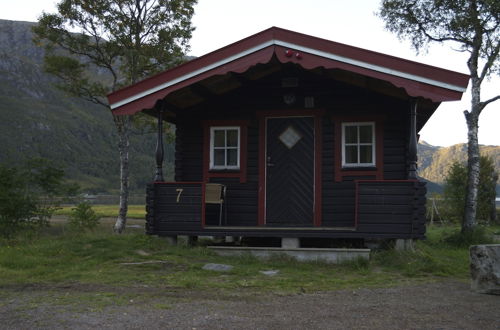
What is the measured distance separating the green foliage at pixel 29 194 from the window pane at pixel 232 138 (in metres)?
5.52

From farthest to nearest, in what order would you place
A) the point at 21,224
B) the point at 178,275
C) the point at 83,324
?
the point at 21,224
the point at 178,275
the point at 83,324

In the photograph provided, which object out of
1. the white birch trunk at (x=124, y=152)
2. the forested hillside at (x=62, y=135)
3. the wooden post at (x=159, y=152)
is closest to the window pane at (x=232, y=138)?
the wooden post at (x=159, y=152)

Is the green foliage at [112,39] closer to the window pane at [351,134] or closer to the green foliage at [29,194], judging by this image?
the green foliage at [29,194]

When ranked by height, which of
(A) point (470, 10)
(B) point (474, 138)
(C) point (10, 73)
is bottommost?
(B) point (474, 138)

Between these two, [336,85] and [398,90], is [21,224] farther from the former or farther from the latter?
[398,90]

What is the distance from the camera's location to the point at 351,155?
9930 millimetres

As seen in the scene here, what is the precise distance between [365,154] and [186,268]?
4263mm

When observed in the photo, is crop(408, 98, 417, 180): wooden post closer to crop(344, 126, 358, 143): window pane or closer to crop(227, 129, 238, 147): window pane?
crop(344, 126, 358, 143): window pane

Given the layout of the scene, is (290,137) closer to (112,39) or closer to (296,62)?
(296,62)

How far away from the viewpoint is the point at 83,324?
443cm

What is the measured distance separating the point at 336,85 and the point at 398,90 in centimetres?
133

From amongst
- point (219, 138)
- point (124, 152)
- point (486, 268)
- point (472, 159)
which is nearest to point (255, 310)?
point (486, 268)

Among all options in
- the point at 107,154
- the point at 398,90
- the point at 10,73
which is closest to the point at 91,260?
the point at 398,90

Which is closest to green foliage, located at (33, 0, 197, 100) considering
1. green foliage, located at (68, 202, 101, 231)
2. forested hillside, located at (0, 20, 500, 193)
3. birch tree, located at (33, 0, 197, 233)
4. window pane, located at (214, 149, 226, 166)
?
birch tree, located at (33, 0, 197, 233)
